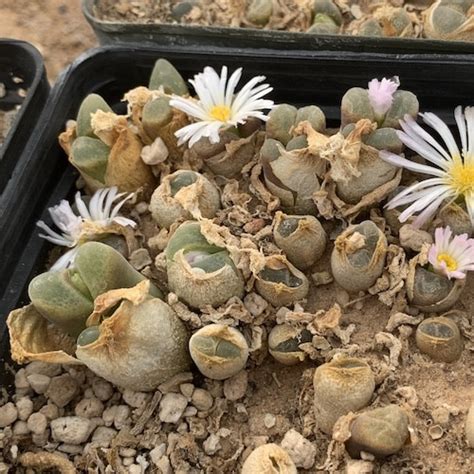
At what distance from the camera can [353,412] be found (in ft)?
3.26

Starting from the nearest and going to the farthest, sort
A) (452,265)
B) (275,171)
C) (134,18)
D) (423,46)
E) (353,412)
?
1. (353,412)
2. (452,265)
3. (275,171)
4. (423,46)
5. (134,18)

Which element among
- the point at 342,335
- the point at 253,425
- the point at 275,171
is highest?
the point at 275,171

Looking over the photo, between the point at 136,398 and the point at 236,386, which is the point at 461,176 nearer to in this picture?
the point at 236,386

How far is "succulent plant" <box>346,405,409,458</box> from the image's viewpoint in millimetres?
934

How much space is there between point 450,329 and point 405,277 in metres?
0.10

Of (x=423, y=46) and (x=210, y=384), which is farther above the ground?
(x=423, y=46)

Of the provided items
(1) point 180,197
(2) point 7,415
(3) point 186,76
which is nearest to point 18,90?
(3) point 186,76

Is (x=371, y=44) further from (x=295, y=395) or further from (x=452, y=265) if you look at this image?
(x=295, y=395)

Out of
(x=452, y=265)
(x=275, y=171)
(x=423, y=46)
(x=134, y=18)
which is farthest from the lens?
(x=134, y=18)

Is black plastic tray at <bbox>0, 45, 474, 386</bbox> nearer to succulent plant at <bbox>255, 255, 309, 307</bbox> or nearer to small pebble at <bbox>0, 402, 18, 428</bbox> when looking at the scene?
small pebble at <bbox>0, 402, 18, 428</bbox>

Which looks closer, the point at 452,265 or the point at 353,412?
the point at 353,412

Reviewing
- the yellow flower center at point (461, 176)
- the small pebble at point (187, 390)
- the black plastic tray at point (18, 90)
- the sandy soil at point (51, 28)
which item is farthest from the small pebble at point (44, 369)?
the sandy soil at point (51, 28)

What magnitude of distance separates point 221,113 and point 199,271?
0.34 meters

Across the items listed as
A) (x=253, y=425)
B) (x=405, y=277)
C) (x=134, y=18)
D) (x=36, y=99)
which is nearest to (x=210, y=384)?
(x=253, y=425)
